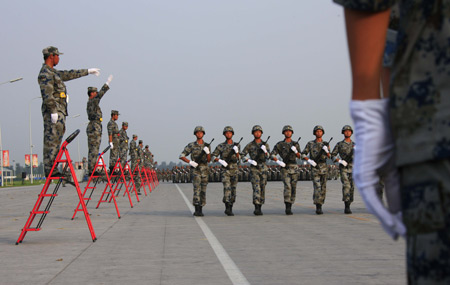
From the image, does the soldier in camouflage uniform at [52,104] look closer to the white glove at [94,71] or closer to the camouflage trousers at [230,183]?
the white glove at [94,71]

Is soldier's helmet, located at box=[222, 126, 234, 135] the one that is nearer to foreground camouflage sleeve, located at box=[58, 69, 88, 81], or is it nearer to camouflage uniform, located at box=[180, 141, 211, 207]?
Result: camouflage uniform, located at box=[180, 141, 211, 207]

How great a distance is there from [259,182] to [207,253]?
772 cm

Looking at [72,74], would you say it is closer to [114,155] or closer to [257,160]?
[257,160]

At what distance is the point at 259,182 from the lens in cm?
1634

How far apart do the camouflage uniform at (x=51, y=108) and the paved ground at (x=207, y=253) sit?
1496 mm

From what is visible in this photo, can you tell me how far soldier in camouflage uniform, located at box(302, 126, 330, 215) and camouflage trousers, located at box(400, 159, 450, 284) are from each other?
14.2m

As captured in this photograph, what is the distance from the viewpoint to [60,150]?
9586 mm

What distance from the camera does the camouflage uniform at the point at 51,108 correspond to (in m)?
9.98

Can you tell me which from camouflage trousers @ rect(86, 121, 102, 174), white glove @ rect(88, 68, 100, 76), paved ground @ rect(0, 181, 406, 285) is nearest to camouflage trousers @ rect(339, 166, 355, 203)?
paved ground @ rect(0, 181, 406, 285)

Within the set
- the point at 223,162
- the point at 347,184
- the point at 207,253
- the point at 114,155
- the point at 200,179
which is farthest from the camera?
the point at 114,155

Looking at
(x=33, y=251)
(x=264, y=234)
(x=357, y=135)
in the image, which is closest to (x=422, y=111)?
(x=357, y=135)

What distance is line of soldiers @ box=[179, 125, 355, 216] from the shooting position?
52.6ft

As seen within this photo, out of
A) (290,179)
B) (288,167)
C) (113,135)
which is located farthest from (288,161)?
(113,135)

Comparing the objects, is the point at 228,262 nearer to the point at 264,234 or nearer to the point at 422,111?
the point at 264,234
